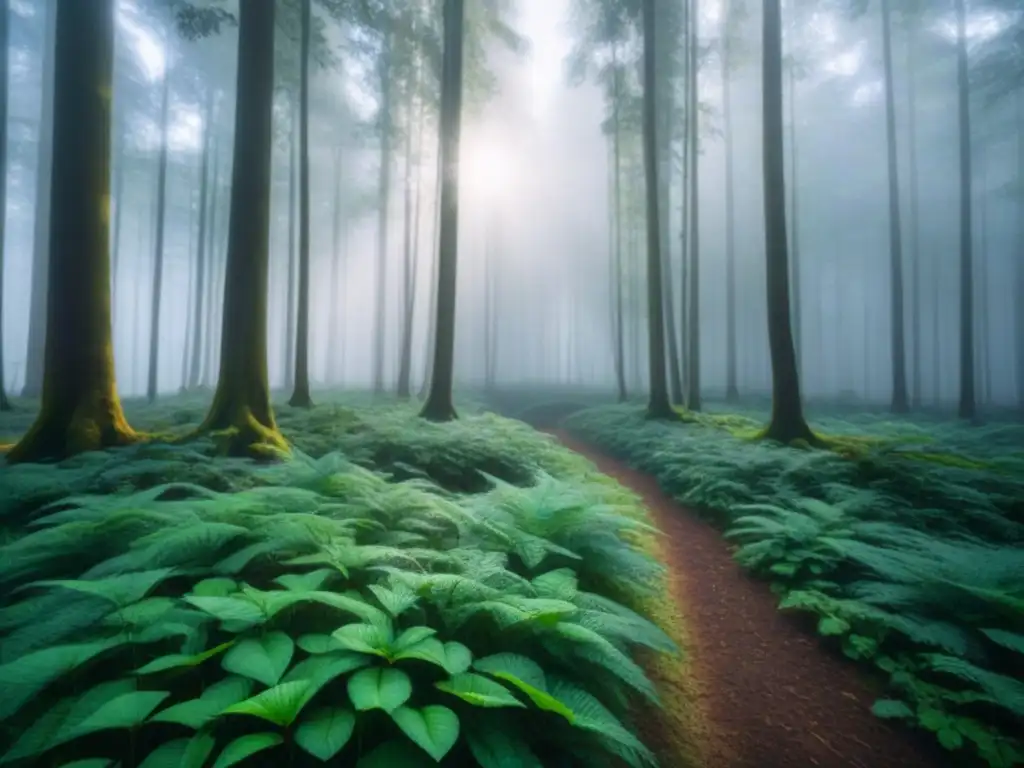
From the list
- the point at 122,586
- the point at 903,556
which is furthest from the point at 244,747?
the point at 903,556

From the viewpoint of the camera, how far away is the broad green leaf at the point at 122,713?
1.79 meters

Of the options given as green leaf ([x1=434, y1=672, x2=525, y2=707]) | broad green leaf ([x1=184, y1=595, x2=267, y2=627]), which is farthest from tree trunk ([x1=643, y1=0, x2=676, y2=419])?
broad green leaf ([x1=184, y1=595, x2=267, y2=627])

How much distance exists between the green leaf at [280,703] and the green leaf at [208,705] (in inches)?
3.4

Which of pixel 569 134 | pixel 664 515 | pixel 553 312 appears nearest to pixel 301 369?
pixel 664 515

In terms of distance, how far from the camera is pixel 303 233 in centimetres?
1371

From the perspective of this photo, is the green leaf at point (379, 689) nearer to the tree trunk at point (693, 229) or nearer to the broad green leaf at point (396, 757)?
the broad green leaf at point (396, 757)

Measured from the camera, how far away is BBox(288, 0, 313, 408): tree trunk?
1311 cm

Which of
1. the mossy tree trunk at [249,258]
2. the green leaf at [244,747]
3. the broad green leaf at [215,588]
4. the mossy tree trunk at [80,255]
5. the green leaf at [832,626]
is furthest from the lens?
the mossy tree trunk at [249,258]

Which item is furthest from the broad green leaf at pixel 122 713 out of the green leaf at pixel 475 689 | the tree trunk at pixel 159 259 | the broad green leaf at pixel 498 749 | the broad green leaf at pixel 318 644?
the tree trunk at pixel 159 259

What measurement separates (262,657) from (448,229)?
36.2ft

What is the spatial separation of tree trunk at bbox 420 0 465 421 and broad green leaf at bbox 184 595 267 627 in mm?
9197

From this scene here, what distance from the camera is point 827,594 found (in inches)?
168

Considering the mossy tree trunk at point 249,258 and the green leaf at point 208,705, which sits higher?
the mossy tree trunk at point 249,258

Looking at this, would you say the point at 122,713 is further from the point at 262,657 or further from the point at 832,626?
the point at 832,626
